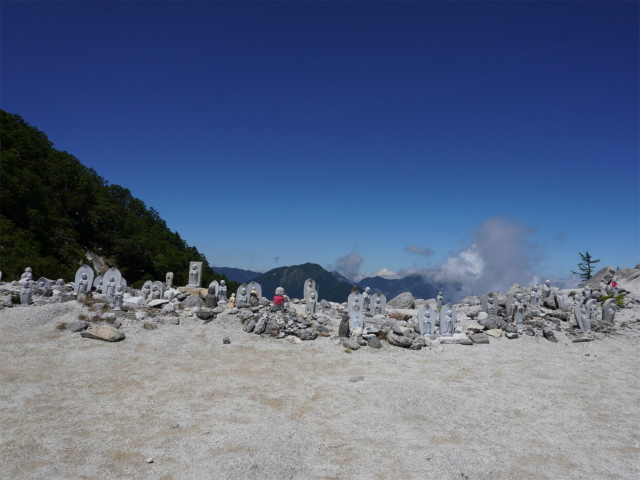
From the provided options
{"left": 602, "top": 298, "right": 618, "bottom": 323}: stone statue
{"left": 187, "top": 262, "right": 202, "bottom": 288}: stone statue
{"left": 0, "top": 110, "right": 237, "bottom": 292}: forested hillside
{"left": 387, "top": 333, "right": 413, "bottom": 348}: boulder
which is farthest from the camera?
{"left": 0, "top": 110, "right": 237, "bottom": 292}: forested hillside

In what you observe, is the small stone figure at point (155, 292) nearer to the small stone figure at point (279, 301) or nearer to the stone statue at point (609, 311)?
the small stone figure at point (279, 301)

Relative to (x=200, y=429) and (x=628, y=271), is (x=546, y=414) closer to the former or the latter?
(x=200, y=429)

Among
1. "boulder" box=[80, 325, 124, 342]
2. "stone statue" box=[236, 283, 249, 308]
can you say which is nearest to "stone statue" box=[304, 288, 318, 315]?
"stone statue" box=[236, 283, 249, 308]

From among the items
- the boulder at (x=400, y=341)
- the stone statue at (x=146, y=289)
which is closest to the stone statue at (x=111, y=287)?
the stone statue at (x=146, y=289)

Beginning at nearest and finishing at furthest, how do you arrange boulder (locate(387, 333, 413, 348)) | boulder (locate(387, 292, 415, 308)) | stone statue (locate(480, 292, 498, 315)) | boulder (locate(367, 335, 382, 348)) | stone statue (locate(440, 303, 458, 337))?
boulder (locate(367, 335, 382, 348)), boulder (locate(387, 333, 413, 348)), stone statue (locate(440, 303, 458, 337)), stone statue (locate(480, 292, 498, 315)), boulder (locate(387, 292, 415, 308))

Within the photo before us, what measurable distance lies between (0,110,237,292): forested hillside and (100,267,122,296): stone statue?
7.62 m

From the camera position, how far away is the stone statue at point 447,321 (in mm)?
15352

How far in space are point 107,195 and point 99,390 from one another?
42.7m

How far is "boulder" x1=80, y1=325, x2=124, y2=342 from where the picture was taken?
41.3 feet

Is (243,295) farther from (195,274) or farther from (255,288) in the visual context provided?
(195,274)

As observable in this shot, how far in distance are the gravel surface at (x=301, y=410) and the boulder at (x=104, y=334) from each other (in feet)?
1.20

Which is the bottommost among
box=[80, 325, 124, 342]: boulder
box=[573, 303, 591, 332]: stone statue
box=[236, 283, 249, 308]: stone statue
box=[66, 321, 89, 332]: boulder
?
box=[80, 325, 124, 342]: boulder

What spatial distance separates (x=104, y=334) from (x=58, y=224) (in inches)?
981

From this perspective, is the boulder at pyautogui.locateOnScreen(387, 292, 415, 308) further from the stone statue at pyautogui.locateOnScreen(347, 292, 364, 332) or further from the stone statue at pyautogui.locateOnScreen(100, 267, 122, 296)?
the stone statue at pyautogui.locateOnScreen(100, 267, 122, 296)
